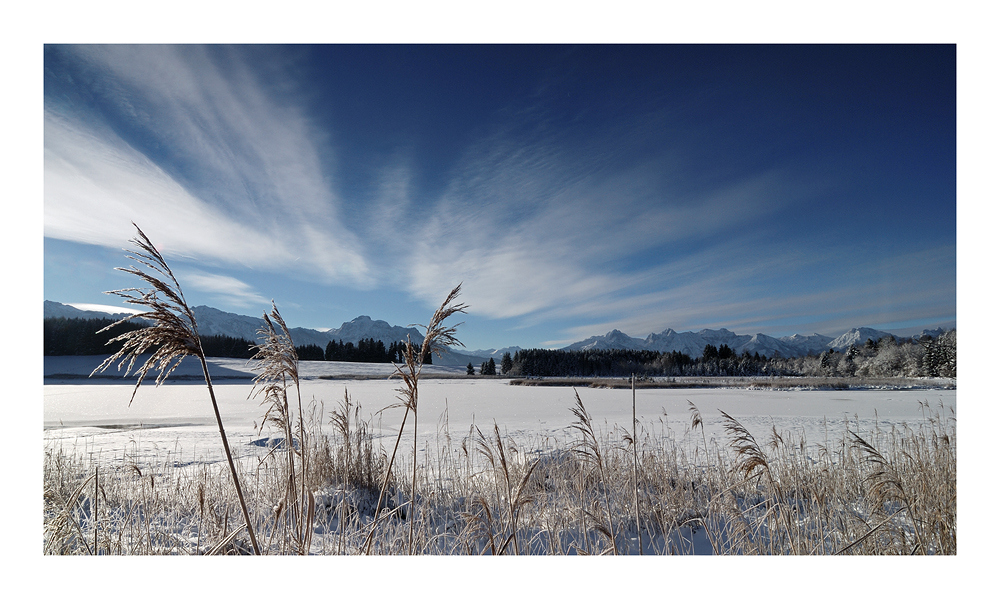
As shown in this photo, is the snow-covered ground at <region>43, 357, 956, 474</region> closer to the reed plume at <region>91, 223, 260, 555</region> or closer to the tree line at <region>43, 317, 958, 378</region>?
the tree line at <region>43, 317, 958, 378</region>

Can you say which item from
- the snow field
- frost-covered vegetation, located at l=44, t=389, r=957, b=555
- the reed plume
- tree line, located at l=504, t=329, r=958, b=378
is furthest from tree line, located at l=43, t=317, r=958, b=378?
frost-covered vegetation, located at l=44, t=389, r=957, b=555

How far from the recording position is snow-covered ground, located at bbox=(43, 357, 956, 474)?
17.9ft

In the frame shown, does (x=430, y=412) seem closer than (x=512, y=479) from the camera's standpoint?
No

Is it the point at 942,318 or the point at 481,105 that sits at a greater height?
the point at 481,105

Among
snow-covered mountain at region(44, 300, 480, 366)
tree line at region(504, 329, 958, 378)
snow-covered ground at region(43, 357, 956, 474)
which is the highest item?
snow-covered mountain at region(44, 300, 480, 366)

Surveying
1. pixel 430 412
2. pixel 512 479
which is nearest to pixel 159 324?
pixel 512 479

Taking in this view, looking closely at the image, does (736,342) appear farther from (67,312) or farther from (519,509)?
(67,312)

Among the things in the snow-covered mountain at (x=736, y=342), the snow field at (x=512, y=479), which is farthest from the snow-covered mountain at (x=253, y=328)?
the snow-covered mountain at (x=736, y=342)

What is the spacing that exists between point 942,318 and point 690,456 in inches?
117

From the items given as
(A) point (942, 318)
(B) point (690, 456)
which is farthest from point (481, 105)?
(B) point (690, 456)

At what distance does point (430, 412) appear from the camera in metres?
8.85
